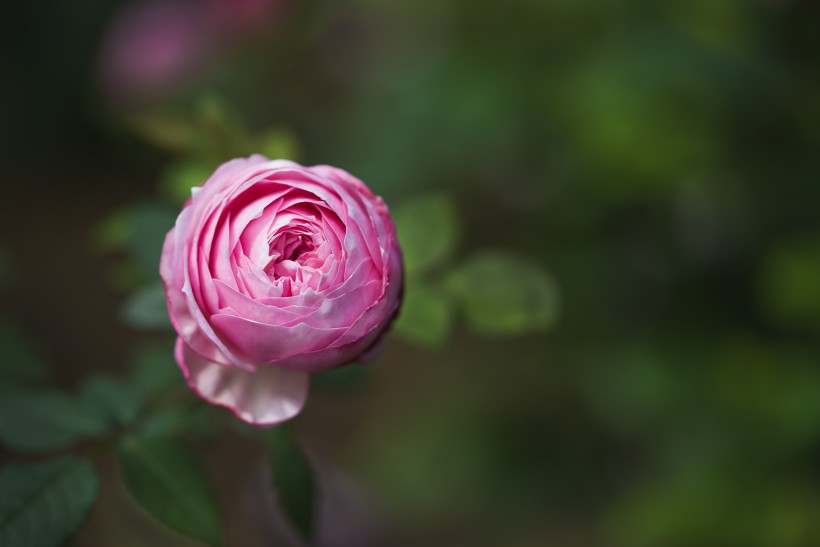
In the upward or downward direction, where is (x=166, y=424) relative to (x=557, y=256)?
upward

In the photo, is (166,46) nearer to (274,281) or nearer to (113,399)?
(113,399)

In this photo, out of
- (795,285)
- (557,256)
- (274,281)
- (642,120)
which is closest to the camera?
(274,281)

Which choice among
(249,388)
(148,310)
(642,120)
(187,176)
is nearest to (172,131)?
(187,176)

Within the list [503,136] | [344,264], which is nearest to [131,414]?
[344,264]

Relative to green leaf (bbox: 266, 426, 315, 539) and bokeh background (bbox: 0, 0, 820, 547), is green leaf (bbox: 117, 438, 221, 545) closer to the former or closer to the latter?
green leaf (bbox: 266, 426, 315, 539)

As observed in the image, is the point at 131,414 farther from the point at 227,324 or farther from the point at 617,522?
the point at 617,522

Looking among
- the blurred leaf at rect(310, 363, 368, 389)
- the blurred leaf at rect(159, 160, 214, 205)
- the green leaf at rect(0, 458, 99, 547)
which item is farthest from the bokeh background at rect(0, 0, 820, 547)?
the green leaf at rect(0, 458, 99, 547)
